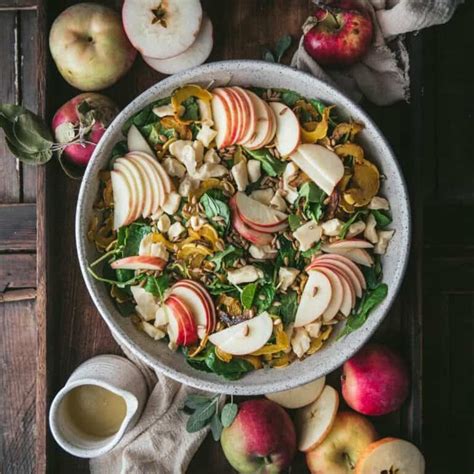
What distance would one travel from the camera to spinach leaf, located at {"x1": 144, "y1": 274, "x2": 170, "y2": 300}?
47.4 inches

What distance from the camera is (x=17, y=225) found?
1.34 m

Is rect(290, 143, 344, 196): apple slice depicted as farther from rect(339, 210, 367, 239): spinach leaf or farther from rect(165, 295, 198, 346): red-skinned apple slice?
rect(165, 295, 198, 346): red-skinned apple slice

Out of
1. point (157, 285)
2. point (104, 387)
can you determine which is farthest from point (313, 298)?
point (104, 387)

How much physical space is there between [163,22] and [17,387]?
70 centimetres

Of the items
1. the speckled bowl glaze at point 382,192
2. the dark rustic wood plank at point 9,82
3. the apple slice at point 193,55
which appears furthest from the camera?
the dark rustic wood plank at point 9,82

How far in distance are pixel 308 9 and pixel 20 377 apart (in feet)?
2.71

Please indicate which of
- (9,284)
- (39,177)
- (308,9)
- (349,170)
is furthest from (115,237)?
(308,9)

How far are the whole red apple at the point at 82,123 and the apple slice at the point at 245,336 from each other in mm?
363

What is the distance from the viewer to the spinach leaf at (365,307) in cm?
118

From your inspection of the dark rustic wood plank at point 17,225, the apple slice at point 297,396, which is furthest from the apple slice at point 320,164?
the dark rustic wood plank at point 17,225

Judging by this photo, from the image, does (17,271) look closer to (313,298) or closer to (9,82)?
(9,82)

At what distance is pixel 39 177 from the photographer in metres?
1.26

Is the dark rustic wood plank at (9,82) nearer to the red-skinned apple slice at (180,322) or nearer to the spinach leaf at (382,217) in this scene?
the red-skinned apple slice at (180,322)

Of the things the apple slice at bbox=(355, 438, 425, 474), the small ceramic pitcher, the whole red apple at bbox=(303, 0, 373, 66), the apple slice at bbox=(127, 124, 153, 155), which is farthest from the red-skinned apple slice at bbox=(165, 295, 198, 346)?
the whole red apple at bbox=(303, 0, 373, 66)
